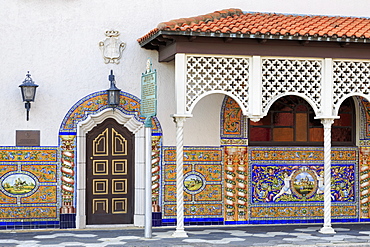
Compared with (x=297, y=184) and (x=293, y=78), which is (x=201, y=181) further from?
(x=293, y=78)

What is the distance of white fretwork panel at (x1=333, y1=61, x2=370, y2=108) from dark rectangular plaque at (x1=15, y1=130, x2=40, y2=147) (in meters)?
5.38

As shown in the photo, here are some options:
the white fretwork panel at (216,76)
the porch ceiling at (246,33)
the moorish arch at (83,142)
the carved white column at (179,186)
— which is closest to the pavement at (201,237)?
the carved white column at (179,186)

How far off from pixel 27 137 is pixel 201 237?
3629 millimetres

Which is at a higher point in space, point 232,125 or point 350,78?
point 350,78

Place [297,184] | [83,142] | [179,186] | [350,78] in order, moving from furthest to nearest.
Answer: [297,184] < [83,142] < [350,78] < [179,186]

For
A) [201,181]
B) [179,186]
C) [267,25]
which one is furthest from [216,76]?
[201,181]

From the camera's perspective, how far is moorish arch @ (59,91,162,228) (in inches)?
477

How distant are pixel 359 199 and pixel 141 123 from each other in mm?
4723

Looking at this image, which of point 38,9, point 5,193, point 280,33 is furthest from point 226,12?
point 5,193

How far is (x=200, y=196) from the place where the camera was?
12664mm

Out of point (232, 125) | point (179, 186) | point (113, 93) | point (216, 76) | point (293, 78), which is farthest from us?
point (232, 125)

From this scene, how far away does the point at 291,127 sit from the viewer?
1326 cm

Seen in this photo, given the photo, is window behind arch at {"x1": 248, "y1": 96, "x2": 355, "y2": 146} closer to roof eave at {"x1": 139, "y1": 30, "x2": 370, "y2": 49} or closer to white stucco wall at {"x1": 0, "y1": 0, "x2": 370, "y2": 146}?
white stucco wall at {"x1": 0, "y1": 0, "x2": 370, "y2": 146}

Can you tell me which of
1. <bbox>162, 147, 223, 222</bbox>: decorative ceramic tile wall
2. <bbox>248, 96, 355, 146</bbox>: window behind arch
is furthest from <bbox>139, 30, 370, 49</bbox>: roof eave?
<bbox>162, 147, 223, 222</bbox>: decorative ceramic tile wall
